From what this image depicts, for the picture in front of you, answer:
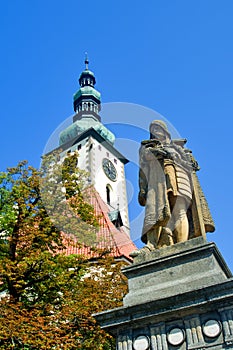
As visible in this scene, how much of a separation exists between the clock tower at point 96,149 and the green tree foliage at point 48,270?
90.9 feet

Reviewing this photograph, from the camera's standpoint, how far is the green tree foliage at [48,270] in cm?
1066

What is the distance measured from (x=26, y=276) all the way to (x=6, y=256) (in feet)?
3.65

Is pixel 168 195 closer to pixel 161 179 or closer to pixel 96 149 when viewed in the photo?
pixel 161 179

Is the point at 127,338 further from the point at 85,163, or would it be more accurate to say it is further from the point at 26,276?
the point at 85,163

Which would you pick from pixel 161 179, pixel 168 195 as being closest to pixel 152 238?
pixel 168 195

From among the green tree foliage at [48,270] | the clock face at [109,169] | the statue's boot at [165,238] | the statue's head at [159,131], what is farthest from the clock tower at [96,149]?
the statue's boot at [165,238]

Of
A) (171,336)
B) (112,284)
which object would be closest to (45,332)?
(112,284)

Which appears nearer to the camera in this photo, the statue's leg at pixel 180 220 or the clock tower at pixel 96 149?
the statue's leg at pixel 180 220

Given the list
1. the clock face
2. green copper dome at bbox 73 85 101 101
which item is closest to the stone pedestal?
the clock face

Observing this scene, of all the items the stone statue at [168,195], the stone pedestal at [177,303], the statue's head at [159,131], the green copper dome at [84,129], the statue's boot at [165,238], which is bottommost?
the stone pedestal at [177,303]

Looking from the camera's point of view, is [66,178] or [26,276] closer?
[26,276]

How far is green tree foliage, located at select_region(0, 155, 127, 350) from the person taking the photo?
1066 cm

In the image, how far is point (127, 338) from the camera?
5547mm

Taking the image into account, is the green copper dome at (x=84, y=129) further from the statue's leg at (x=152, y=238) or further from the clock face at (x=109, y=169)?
the statue's leg at (x=152, y=238)
